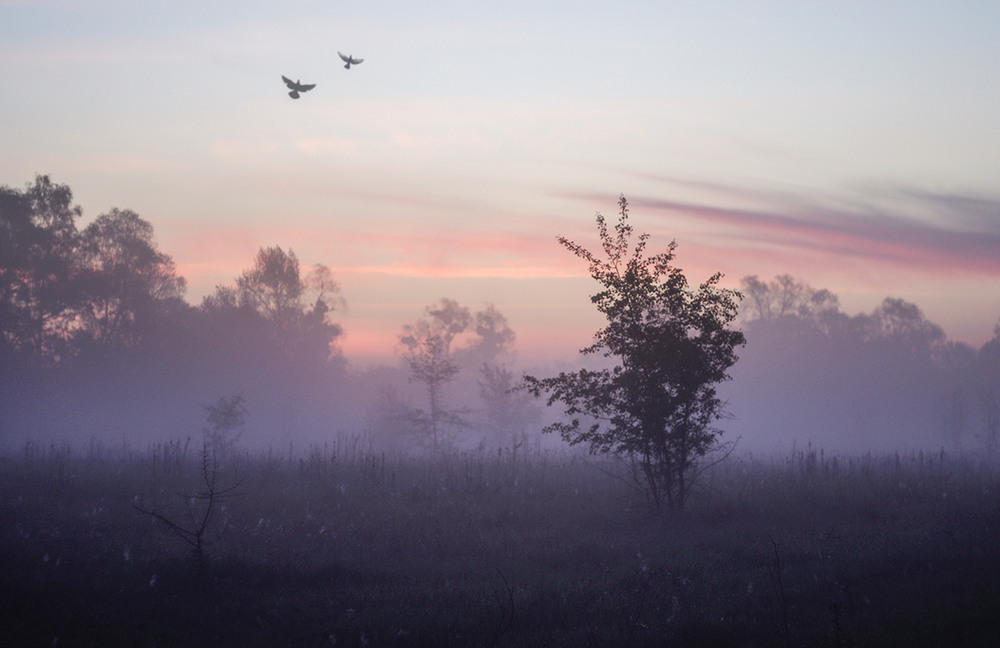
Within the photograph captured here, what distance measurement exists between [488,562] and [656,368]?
6728mm

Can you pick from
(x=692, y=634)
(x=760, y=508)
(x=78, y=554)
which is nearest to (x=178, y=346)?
(x=78, y=554)

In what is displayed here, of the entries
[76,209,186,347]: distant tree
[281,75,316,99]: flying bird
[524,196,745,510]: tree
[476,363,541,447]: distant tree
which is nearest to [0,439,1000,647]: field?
[524,196,745,510]: tree

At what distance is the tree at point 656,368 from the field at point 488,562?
194cm

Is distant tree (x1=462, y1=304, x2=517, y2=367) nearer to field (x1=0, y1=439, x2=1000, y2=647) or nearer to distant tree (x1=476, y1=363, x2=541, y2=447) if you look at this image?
distant tree (x1=476, y1=363, x2=541, y2=447)

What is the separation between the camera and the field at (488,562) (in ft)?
28.8

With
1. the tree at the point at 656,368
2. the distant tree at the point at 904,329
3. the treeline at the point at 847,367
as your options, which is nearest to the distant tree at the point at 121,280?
the tree at the point at 656,368

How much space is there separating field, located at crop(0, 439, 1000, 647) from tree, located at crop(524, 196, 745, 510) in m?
1.94

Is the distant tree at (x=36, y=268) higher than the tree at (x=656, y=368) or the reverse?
higher

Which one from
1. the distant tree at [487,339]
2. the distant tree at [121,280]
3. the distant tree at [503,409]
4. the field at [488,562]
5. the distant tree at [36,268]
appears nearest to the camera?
the field at [488,562]

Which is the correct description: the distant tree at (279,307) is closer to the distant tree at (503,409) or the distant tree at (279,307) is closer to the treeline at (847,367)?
the distant tree at (503,409)

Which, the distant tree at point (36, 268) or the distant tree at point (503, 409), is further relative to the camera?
the distant tree at point (503, 409)

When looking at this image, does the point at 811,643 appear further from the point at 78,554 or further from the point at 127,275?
the point at 127,275

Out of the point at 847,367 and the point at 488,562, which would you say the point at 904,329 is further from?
the point at 488,562

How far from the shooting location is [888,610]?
909 cm
